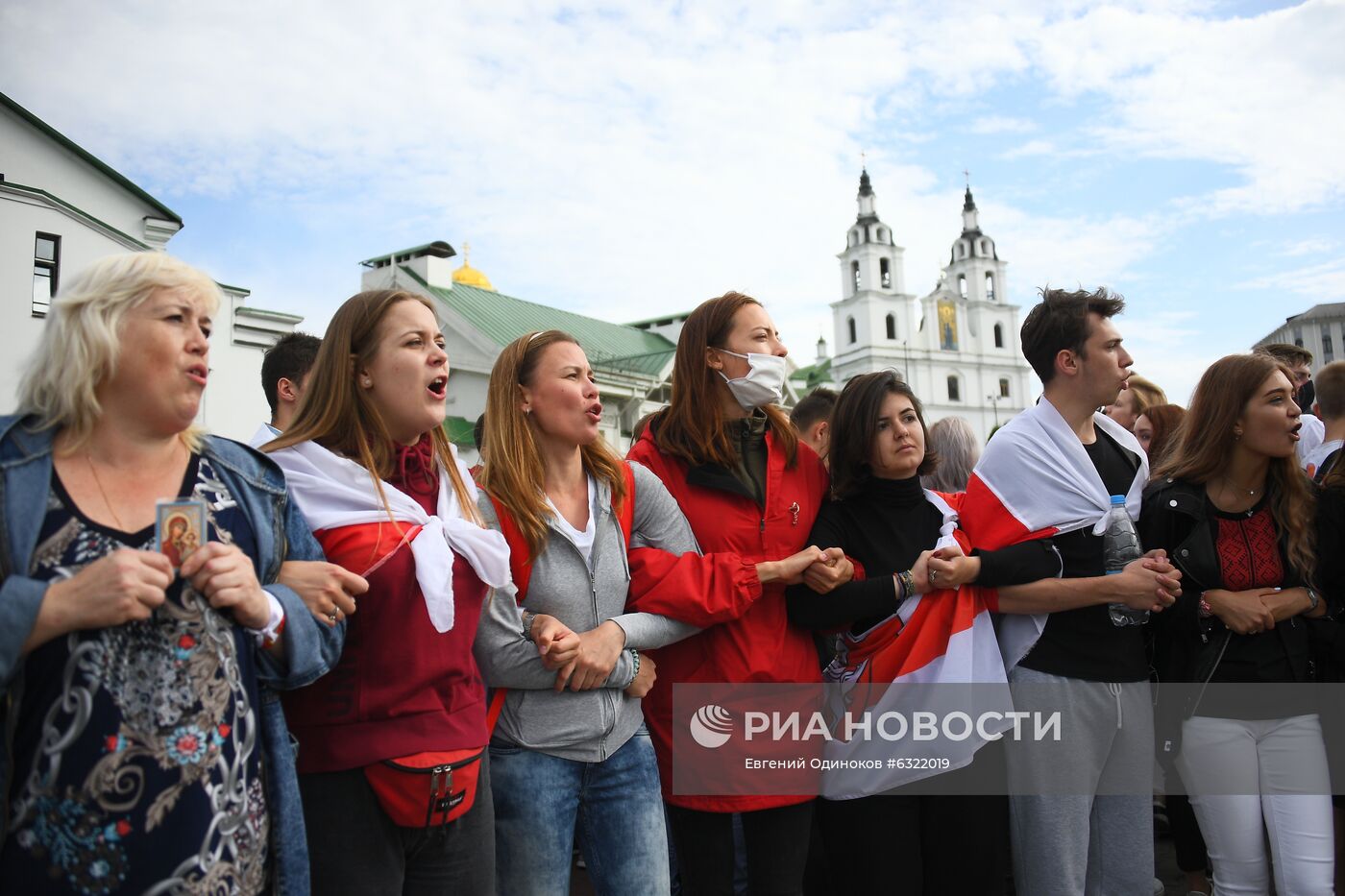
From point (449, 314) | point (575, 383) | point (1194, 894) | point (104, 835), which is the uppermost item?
point (449, 314)

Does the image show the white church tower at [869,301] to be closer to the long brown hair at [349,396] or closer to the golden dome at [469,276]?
the golden dome at [469,276]

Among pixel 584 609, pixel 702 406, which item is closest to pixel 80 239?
pixel 702 406

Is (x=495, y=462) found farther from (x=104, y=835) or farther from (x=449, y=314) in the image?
(x=449, y=314)

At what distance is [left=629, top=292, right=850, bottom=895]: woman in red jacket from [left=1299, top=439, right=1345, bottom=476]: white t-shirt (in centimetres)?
302

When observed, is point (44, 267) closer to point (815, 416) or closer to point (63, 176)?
point (63, 176)

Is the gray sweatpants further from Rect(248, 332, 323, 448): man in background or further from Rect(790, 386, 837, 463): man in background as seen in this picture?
Rect(248, 332, 323, 448): man in background

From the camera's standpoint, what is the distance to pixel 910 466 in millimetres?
3836

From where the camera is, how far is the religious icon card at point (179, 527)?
1968 mm

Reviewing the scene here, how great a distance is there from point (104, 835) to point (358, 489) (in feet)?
3.43

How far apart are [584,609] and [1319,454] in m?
4.46

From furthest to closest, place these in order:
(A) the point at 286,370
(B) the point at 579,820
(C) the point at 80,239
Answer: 1. (C) the point at 80,239
2. (A) the point at 286,370
3. (B) the point at 579,820

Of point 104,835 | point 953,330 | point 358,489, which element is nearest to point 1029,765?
point 358,489

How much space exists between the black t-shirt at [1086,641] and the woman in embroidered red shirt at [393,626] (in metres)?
2.02

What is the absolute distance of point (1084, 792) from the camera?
361cm
